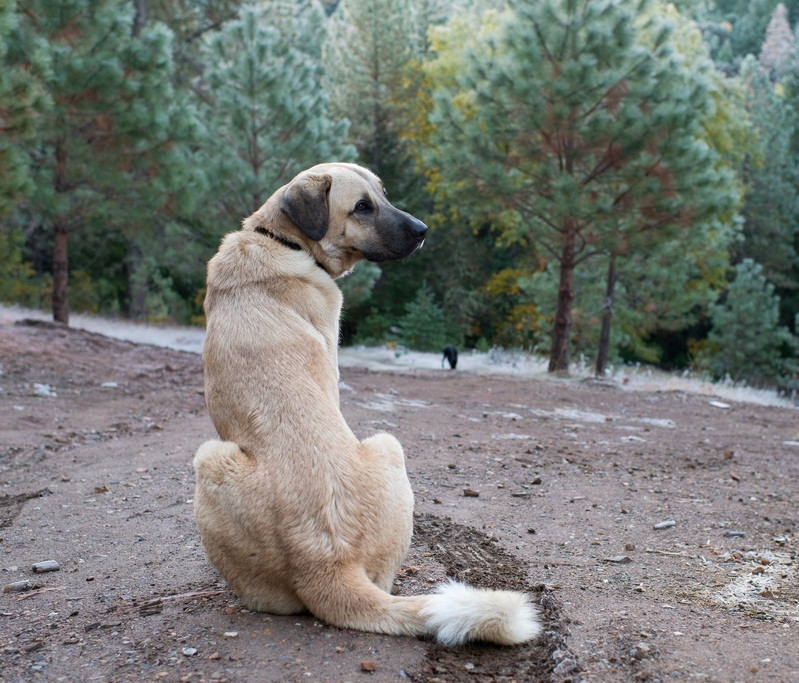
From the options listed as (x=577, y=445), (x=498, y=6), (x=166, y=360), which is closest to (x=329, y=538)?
(x=577, y=445)

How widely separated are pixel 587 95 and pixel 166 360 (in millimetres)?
9467

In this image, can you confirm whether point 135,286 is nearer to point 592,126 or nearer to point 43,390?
point 43,390

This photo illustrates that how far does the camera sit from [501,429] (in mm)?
8703

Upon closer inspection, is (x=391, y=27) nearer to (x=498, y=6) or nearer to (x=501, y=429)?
(x=498, y=6)

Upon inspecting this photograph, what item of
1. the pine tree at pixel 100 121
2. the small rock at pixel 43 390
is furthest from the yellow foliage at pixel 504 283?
the small rock at pixel 43 390

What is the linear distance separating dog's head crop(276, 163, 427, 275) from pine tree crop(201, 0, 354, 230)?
1466 cm

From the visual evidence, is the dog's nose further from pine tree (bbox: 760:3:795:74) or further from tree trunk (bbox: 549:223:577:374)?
pine tree (bbox: 760:3:795:74)

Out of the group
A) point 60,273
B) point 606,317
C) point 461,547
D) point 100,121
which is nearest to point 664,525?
point 461,547

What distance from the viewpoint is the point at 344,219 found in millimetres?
4152

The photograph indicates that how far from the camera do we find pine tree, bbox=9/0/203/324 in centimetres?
1413

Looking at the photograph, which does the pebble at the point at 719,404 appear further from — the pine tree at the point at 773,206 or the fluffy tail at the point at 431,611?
the pine tree at the point at 773,206

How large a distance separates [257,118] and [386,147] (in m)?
12.5

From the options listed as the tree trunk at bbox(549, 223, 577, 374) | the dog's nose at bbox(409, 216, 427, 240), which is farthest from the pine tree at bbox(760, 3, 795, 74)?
the dog's nose at bbox(409, 216, 427, 240)

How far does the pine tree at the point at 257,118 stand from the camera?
17750 millimetres
